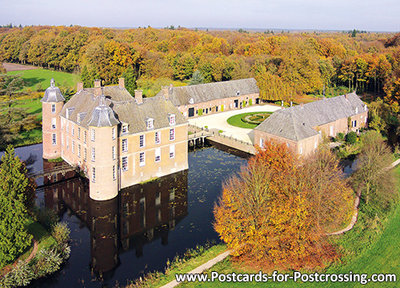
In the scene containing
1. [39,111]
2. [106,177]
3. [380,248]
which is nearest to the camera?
[380,248]

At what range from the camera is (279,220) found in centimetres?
2314

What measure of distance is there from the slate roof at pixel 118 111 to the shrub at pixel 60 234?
9.35 meters

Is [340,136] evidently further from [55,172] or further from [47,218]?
[47,218]

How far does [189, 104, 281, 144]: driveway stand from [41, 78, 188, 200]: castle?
14783 mm

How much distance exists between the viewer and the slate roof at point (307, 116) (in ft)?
146

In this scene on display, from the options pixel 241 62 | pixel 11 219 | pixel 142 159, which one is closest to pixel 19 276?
pixel 11 219

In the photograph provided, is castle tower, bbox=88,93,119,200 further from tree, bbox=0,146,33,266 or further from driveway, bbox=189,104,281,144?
driveway, bbox=189,104,281,144

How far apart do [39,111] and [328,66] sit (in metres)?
63.7

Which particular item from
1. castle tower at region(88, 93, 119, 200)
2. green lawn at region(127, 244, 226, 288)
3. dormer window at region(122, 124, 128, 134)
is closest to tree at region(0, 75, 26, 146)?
castle tower at region(88, 93, 119, 200)

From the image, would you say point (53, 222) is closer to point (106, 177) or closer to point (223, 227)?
point (106, 177)

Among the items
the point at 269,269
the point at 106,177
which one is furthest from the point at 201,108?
the point at 269,269

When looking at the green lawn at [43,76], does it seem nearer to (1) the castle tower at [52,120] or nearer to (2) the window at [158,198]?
(1) the castle tower at [52,120]

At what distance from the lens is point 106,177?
34.2 m

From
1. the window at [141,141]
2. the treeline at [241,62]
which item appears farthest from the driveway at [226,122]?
the window at [141,141]
